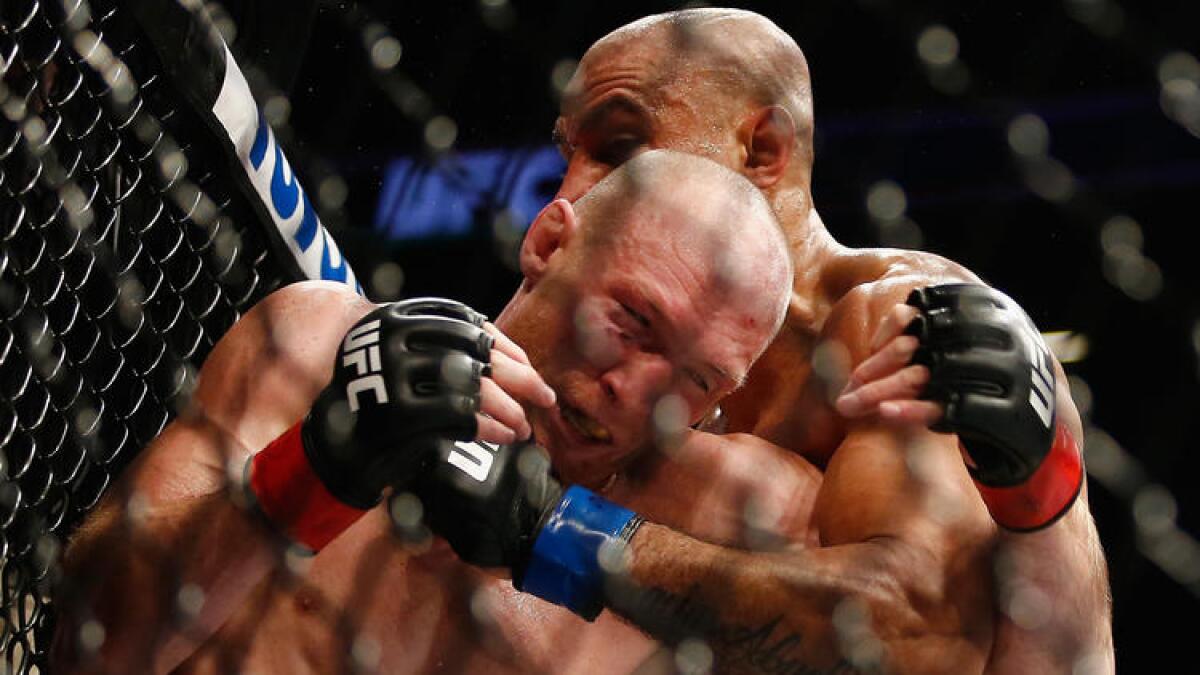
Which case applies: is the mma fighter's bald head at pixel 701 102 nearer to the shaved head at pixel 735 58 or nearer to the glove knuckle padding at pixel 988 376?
the shaved head at pixel 735 58

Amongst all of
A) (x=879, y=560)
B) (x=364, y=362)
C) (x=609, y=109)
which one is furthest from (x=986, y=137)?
(x=364, y=362)

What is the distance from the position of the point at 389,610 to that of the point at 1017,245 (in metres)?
1.73

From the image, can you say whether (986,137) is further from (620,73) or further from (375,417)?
(375,417)

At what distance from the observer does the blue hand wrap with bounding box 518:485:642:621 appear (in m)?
1.12

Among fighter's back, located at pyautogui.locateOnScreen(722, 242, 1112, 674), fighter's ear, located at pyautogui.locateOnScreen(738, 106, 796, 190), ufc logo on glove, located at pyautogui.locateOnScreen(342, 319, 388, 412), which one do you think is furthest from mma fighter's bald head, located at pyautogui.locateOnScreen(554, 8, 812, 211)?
ufc logo on glove, located at pyautogui.locateOnScreen(342, 319, 388, 412)

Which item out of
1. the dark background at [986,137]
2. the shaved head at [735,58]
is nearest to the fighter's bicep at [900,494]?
the shaved head at [735,58]

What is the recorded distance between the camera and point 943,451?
1329 millimetres

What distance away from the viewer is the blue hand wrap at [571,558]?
1.12 metres

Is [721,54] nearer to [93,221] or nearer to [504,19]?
[504,19]

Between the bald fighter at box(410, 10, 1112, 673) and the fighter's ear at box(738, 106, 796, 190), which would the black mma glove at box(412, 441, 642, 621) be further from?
the fighter's ear at box(738, 106, 796, 190)

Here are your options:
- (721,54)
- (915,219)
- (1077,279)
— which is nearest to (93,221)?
(721,54)

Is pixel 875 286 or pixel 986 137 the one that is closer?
pixel 875 286

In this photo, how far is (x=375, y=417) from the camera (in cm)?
99

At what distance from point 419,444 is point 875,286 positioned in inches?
26.4
